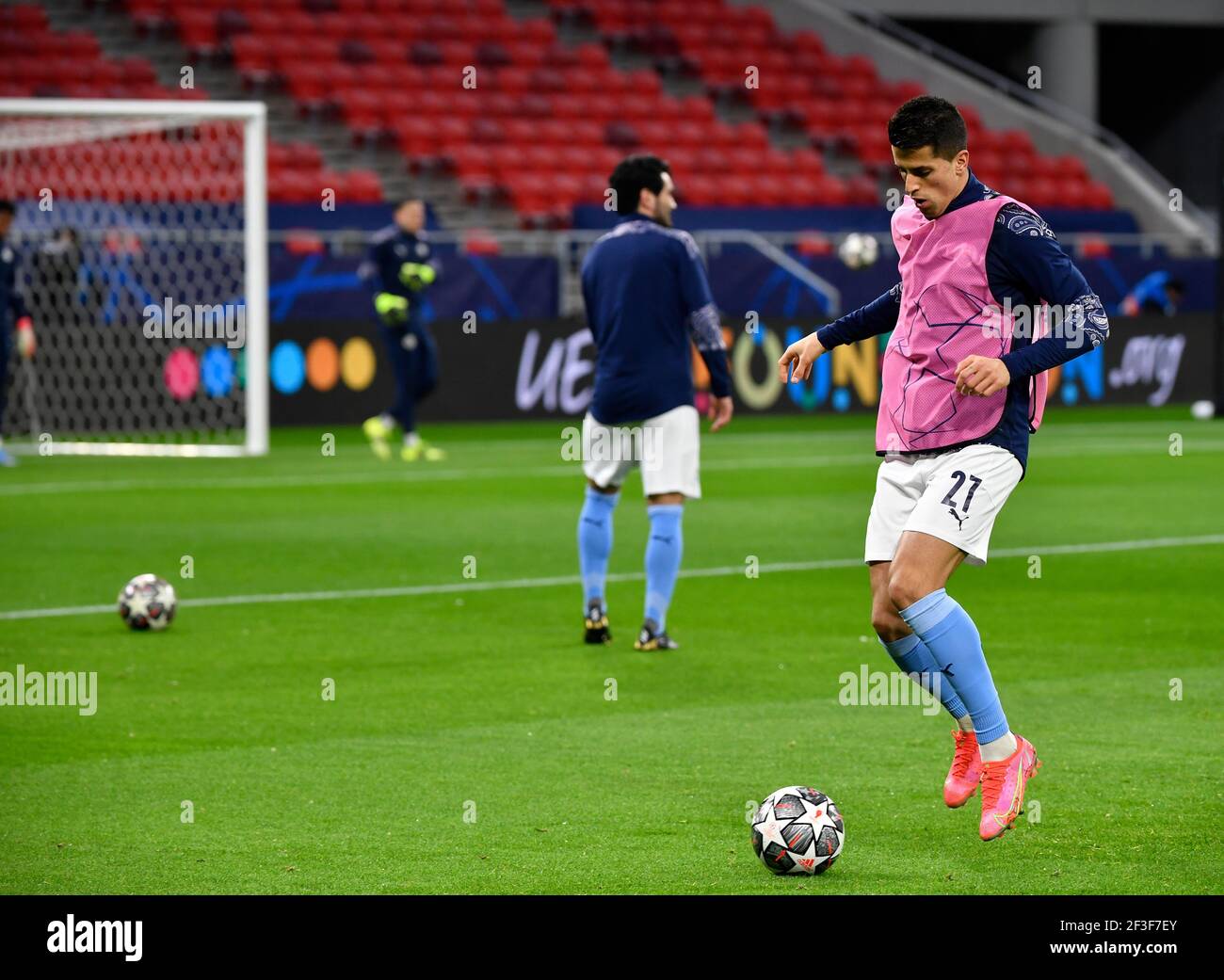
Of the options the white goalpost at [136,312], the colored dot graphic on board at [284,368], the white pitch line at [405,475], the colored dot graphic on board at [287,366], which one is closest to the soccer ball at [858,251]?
the white pitch line at [405,475]

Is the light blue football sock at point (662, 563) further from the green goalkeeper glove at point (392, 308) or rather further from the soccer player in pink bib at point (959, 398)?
the green goalkeeper glove at point (392, 308)

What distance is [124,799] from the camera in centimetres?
632

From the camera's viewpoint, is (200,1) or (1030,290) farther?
(200,1)

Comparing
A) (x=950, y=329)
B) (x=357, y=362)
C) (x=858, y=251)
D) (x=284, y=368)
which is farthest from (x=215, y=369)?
(x=950, y=329)

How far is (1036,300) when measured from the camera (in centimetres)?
586

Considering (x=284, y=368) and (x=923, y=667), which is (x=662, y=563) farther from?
(x=284, y=368)

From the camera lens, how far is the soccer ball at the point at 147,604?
9727mm

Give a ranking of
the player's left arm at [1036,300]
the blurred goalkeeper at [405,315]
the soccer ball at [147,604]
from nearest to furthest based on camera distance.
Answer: the player's left arm at [1036,300]
the soccer ball at [147,604]
the blurred goalkeeper at [405,315]

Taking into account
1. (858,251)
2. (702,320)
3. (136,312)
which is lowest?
(702,320)

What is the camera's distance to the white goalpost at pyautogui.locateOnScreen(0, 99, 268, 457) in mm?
19641

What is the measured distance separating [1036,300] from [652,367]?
3628mm
